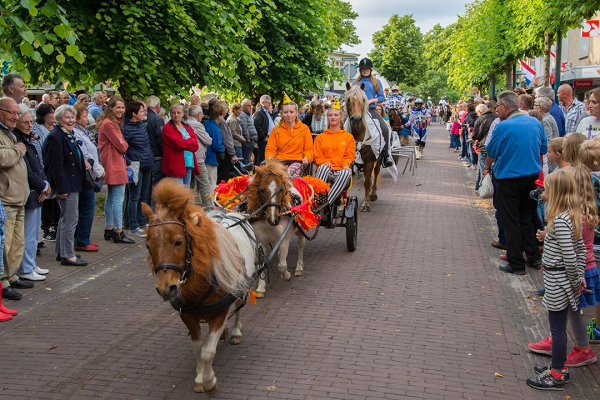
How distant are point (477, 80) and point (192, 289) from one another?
28480 millimetres

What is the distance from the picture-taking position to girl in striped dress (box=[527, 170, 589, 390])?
16.5 feet

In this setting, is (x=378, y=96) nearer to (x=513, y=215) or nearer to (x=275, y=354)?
(x=513, y=215)

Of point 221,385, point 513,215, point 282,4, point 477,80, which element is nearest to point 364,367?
point 221,385

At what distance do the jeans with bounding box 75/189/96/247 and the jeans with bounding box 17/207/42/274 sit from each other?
1.17 m

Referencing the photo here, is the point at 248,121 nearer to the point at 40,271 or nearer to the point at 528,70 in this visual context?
the point at 40,271

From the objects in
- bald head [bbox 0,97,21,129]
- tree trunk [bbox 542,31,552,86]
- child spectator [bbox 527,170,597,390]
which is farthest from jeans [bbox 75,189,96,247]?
tree trunk [bbox 542,31,552,86]

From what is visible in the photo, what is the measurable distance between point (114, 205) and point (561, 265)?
282 inches

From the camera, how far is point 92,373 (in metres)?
5.35

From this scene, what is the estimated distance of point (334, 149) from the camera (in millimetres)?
9688

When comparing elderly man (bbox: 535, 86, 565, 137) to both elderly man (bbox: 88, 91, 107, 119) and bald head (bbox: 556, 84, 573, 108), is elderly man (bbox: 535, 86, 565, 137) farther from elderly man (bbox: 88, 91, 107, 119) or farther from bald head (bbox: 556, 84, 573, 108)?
elderly man (bbox: 88, 91, 107, 119)

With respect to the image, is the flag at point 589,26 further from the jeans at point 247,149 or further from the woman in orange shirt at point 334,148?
the woman in orange shirt at point 334,148

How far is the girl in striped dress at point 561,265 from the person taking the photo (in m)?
5.03

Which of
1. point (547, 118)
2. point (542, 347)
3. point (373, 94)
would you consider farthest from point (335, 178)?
point (373, 94)

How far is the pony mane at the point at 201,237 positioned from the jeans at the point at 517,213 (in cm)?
492
